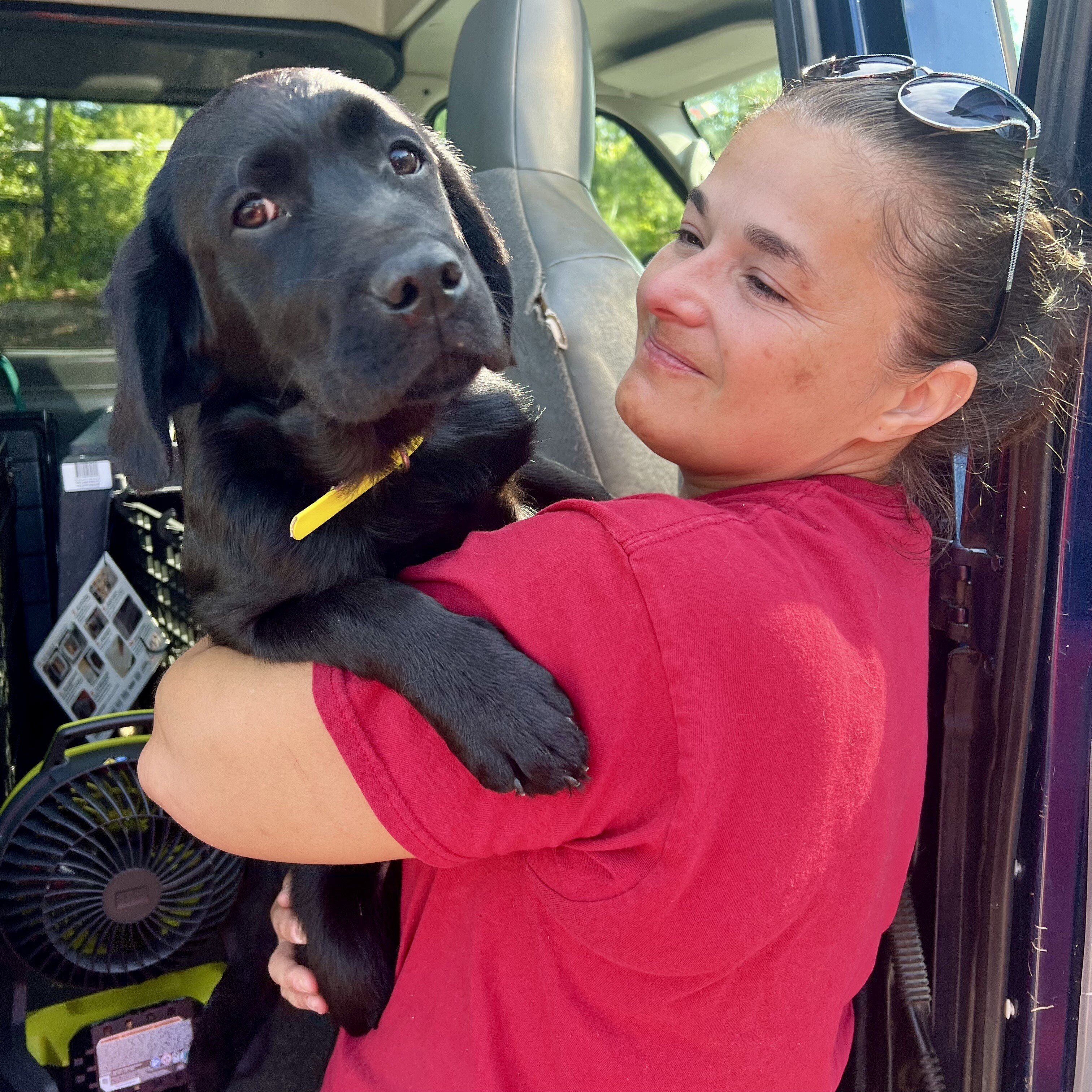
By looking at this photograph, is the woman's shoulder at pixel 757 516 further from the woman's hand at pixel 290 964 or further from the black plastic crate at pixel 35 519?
the black plastic crate at pixel 35 519

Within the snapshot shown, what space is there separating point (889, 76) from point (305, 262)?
821 mm

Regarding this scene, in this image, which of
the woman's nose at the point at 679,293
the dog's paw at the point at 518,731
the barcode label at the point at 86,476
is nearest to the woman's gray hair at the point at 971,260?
the woman's nose at the point at 679,293

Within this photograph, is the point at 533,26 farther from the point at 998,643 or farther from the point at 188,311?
the point at 998,643

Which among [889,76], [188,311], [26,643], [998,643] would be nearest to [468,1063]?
[998,643]

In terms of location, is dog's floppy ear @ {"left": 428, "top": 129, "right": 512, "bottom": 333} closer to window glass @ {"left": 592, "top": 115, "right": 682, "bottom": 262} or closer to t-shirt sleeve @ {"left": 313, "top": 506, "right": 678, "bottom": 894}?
t-shirt sleeve @ {"left": 313, "top": 506, "right": 678, "bottom": 894}

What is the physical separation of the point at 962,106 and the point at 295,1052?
193cm

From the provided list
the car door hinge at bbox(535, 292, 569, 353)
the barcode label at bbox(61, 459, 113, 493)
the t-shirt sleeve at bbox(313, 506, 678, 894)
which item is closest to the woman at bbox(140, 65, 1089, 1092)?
the t-shirt sleeve at bbox(313, 506, 678, 894)

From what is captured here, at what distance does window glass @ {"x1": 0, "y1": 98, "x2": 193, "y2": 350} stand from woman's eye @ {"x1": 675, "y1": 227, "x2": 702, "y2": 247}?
5.70 feet

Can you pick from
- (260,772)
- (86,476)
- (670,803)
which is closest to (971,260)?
(670,803)

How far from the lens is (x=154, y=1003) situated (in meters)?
1.78

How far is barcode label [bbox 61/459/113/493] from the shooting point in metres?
2.24

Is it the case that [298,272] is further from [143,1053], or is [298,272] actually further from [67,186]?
[67,186]

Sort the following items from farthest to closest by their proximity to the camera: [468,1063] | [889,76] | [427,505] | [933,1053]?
[427,505], [933,1053], [889,76], [468,1063]

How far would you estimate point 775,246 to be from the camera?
1217 mm
